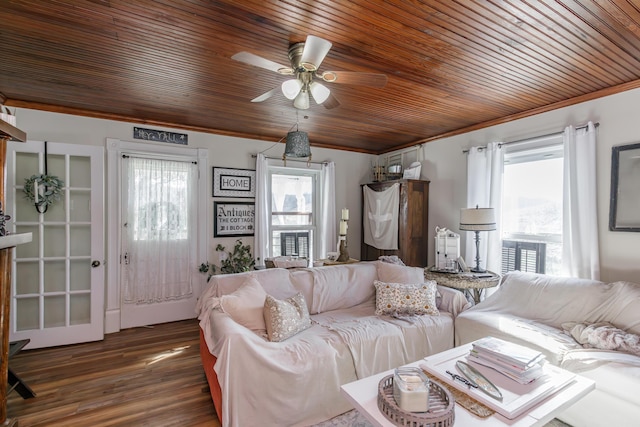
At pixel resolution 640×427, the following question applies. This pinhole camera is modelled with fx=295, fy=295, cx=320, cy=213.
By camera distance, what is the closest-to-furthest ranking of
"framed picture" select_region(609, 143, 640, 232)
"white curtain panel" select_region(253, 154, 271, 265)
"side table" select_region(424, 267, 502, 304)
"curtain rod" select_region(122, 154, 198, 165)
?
"framed picture" select_region(609, 143, 640, 232)
"side table" select_region(424, 267, 502, 304)
"curtain rod" select_region(122, 154, 198, 165)
"white curtain panel" select_region(253, 154, 271, 265)

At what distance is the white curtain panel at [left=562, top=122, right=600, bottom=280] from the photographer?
2.61m

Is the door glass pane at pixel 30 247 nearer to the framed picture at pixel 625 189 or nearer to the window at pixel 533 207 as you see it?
the window at pixel 533 207

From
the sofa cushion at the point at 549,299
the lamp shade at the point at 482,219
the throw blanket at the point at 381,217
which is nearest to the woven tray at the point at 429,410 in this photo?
the sofa cushion at the point at 549,299

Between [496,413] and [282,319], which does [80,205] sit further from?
[496,413]

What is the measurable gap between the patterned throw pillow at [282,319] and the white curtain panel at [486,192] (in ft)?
7.50

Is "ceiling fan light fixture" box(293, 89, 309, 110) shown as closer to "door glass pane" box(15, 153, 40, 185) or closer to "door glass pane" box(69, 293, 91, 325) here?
"door glass pane" box(15, 153, 40, 185)

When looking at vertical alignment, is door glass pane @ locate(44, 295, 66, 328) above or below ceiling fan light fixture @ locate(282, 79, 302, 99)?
below

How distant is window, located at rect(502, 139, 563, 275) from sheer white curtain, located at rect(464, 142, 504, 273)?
4.5 inches

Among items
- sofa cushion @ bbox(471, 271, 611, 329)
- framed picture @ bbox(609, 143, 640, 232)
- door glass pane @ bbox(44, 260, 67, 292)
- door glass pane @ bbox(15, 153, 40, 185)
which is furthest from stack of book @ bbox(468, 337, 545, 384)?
door glass pane @ bbox(15, 153, 40, 185)

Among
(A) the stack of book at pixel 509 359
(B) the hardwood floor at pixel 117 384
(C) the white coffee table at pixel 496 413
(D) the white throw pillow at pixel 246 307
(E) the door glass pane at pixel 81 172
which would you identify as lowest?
(B) the hardwood floor at pixel 117 384

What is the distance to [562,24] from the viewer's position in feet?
5.57

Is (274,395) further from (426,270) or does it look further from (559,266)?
(559,266)

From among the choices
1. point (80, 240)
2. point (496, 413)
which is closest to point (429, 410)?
point (496, 413)

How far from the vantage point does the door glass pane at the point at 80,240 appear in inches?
125
